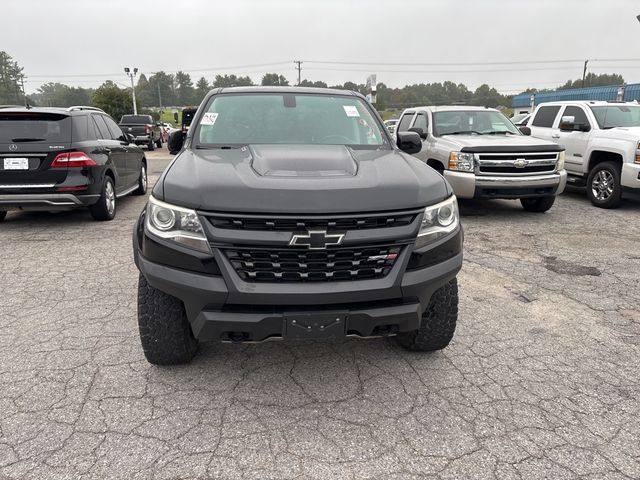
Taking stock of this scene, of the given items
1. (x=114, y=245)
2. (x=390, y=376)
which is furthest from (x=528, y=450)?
(x=114, y=245)

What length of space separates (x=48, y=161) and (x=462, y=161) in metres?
5.96

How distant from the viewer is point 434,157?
26.6ft

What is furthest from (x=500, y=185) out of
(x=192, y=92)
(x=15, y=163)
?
(x=192, y=92)

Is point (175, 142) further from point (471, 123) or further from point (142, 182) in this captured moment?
point (471, 123)

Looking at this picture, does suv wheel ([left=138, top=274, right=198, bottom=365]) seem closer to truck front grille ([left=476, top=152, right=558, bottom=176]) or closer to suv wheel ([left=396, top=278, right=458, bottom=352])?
suv wheel ([left=396, top=278, right=458, bottom=352])

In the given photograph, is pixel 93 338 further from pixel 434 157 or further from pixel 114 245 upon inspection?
pixel 434 157

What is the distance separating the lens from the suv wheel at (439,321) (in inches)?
117

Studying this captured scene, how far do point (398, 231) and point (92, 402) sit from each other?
1.99 meters

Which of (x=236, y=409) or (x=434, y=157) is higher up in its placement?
(x=434, y=157)

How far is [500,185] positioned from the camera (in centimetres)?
729

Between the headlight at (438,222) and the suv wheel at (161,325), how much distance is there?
1.45 meters

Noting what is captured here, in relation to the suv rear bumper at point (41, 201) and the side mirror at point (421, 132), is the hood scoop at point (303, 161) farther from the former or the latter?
the side mirror at point (421, 132)

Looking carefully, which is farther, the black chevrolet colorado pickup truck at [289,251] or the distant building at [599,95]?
the distant building at [599,95]

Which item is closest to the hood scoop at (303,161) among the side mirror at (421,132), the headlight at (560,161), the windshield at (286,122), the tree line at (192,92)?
the windshield at (286,122)
